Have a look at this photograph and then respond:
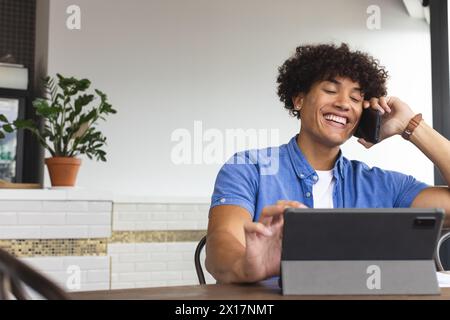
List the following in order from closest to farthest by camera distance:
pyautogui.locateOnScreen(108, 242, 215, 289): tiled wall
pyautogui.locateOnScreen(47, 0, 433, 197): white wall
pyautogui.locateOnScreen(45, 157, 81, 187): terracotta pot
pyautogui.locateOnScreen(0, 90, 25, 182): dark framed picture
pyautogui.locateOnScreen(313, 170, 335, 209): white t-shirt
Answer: pyautogui.locateOnScreen(313, 170, 335, 209): white t-shirt < pyautogui.locateOnScreen(45, 157, 81, 187): terracotta pot < pyautogui.locateOnScreen(108, 242, 215, 289): tiled wall < pyautogui.locateOnScreen(47, 0, 433, 197): white wall < pyautogui.locateOnScreen(0, 90, 25, 182): dark framed picture

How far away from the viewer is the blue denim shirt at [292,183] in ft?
5.10

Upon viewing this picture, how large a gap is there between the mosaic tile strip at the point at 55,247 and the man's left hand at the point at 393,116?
5.37ft

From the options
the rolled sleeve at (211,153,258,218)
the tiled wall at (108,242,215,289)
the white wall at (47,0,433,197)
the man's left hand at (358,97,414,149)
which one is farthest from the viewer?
the white wall at (47,0,433,197)

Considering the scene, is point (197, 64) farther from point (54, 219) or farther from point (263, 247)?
point (263, 247)

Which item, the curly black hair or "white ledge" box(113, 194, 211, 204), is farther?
"white ledge" box(113, 194, 211, 204)

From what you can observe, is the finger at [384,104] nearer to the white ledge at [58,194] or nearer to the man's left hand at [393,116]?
the man's left hand at [393,116]

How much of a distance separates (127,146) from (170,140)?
314 millimetres

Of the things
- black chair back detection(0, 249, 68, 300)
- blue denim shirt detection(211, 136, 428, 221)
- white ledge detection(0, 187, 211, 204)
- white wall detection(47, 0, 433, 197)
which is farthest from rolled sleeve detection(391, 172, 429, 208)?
white wall detection(47, 0, 433, 197)

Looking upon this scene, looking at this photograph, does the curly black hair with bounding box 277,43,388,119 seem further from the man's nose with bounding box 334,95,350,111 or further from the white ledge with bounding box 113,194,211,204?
the white ledge with bounding box 113,194,211,204

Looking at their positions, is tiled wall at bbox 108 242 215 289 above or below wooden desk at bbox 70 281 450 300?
below

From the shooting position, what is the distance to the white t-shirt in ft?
5.38

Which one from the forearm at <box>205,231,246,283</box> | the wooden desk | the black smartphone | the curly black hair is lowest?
the wooden desk

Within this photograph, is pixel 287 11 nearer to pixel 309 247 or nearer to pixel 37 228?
pixel 37 228
